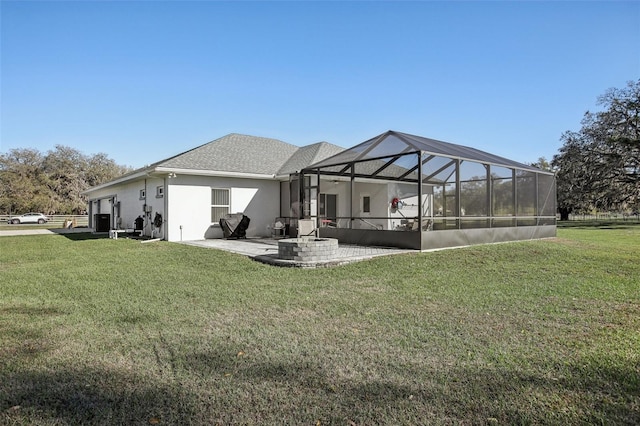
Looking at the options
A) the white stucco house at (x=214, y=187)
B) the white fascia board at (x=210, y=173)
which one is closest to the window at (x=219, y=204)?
the white stucco house at (x=214, y=187)

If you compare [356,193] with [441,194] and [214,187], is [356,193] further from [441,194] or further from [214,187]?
[214,187]

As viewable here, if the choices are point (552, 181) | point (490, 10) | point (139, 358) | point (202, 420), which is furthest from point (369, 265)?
point (552, 181)

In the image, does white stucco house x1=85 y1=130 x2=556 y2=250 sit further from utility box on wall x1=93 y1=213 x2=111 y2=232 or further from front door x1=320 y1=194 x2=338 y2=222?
utility box on wall x1=93 y1=213 x2=111 y2=232

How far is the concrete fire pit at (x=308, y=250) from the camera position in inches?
301

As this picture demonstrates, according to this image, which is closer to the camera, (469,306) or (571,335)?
(571,335)

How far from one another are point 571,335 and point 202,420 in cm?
366

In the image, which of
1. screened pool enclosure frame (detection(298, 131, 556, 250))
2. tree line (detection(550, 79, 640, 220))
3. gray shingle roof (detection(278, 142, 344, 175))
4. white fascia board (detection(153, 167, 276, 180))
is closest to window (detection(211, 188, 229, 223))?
white fascia board (detection(153, 167, 276, 180))

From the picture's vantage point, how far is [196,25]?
11.0 m

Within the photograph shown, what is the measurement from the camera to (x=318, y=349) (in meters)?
3.31

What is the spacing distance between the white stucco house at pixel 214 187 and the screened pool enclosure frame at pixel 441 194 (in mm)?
1396

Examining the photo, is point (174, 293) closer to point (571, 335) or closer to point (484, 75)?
point (571, 335)

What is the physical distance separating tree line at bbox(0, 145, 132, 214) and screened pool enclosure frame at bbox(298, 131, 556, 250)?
38.1 metres

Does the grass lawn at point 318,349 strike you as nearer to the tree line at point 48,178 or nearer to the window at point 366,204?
the window at point 366,204

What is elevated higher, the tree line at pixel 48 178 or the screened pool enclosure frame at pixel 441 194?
the tree line at pixel 48 178
